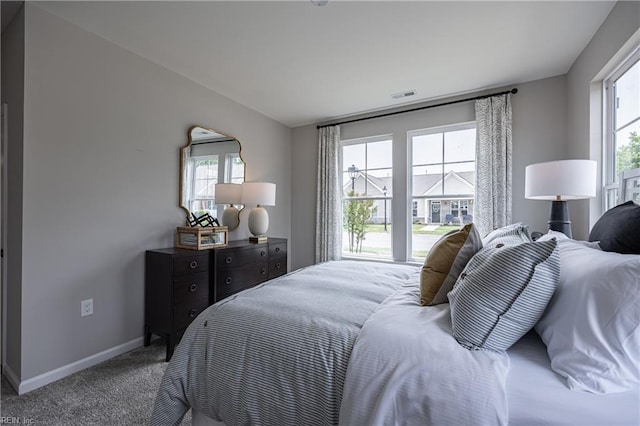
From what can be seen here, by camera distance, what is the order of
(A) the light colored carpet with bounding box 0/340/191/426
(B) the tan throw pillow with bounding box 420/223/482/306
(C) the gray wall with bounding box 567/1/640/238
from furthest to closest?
(C) the gray wall with bounding box 567/1/640/238
(A) the light colored carpet with bounding box 0/340/191/426
(B) the tan throw pillow with bounding box 420/223/482/306

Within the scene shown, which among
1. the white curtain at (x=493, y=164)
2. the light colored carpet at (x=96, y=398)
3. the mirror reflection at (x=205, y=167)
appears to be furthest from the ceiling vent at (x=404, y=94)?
the light colored carpet at (x=96, y=398)

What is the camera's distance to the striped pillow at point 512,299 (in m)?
0.89

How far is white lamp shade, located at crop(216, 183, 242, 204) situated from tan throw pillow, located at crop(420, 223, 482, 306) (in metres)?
2.42

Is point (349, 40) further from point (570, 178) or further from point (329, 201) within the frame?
point (329, 201)

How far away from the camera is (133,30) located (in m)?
2.16

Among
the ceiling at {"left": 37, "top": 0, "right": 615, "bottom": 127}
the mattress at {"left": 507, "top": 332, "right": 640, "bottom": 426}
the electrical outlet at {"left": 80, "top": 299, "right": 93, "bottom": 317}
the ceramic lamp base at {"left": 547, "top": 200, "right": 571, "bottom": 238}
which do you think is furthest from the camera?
the ceramic lamp base at {"left": 547, "top": 200, "right": 571, "bottom": 238}

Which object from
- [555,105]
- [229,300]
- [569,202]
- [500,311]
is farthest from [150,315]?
[555,105]

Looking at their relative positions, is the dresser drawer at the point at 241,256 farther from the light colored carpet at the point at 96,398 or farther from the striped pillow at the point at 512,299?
the striped pillow at the point at 512,299

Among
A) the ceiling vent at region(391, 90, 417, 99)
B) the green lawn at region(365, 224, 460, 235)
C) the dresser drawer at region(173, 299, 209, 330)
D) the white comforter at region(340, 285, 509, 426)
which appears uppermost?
the ceiling vent at region(391, 90, 417, 99)

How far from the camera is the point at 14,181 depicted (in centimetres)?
191

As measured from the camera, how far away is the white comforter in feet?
2.60

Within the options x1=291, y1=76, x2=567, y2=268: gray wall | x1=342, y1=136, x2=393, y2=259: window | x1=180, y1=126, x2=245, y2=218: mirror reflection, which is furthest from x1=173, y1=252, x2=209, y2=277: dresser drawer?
x1=342, y1=136, x2=393, y2=259: window

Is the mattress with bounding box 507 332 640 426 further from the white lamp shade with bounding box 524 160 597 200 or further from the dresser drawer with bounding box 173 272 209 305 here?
the dresser drawer with bounding box 173 272 209 305

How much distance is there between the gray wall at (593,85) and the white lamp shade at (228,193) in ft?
11.1
